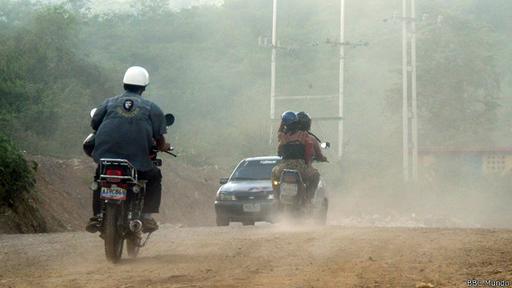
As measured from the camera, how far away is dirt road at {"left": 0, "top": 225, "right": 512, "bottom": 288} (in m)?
8.47

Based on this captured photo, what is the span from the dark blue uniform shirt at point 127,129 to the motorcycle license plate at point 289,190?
6.02 m

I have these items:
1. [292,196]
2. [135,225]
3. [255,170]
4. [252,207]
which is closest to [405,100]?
[255,170]

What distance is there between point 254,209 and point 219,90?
49623 mm

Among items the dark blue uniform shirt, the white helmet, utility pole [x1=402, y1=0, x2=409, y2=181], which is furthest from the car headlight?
utility pole [x1=402, y1=0, x2=409, y2=181]

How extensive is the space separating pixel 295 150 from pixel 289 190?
855mm

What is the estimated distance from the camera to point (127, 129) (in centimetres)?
1078

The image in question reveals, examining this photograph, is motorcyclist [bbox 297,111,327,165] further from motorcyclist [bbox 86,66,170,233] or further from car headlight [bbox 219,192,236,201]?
motorcyclist [bbox 86,66,170,233]

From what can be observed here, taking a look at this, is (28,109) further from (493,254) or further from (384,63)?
(384,63)

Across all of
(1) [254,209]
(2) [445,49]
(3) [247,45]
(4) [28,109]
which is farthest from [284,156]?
(3) [247,45]

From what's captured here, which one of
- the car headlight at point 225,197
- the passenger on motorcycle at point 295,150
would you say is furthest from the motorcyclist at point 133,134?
the car headlight at point 225,197

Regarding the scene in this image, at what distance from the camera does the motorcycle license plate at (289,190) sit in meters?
16.7

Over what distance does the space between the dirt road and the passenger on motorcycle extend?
332 cm

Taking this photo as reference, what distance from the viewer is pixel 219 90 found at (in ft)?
232

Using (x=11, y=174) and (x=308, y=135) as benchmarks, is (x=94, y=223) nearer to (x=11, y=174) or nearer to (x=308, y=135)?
(x=308, y=135)
